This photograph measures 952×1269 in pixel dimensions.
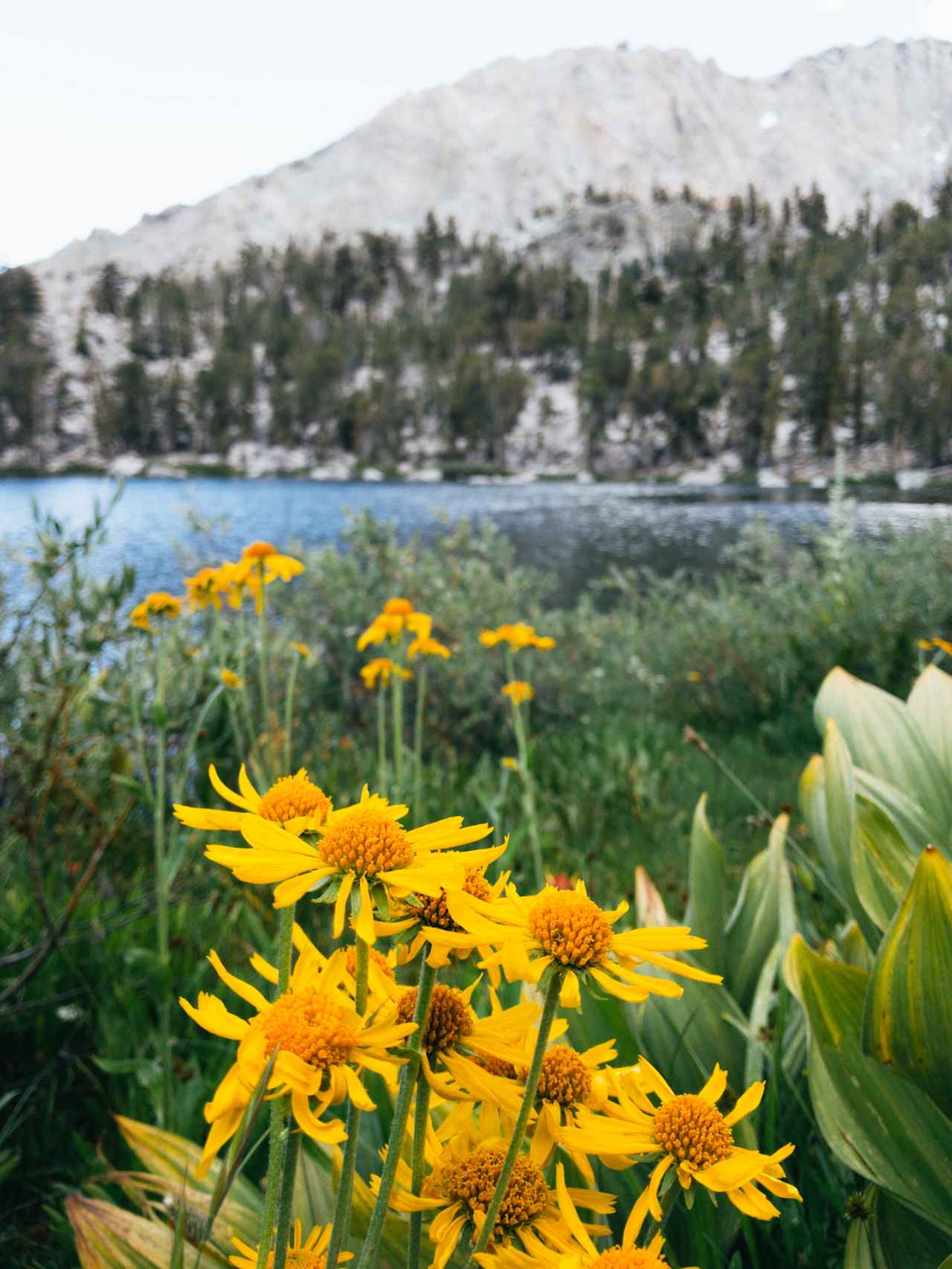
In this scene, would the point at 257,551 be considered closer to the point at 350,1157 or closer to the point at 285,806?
the point at 285,806

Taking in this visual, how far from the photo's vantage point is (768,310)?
73125mm

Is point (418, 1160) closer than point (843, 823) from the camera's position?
Yes

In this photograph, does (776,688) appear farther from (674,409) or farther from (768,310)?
(768,310)

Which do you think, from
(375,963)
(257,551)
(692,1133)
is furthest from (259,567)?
(692,1133)

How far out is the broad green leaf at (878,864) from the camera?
3.21 ft

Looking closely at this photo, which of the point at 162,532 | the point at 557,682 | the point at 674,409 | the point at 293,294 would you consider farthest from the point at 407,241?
the point at 557,682

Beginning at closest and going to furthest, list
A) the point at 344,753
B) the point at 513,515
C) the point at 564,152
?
the point at 344,753 → the point at 513,515 → the point at 564,152

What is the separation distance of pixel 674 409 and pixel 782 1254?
6449 cm

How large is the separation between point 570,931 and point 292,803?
169 mm

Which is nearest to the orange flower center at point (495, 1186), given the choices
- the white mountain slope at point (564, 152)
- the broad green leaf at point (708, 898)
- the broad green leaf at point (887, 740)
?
the broad green leaf at point (708, 898)

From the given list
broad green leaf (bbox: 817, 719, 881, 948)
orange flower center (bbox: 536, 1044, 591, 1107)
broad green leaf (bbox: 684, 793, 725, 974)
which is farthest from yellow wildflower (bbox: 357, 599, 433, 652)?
orange flower center (bbox: 536, 1044, 591, 1107)

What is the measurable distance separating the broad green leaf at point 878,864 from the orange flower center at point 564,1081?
601mm

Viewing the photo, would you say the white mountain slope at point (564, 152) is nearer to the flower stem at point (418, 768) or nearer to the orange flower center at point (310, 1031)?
the flower stem at point (418, 768)

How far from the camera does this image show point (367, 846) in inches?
16.1
